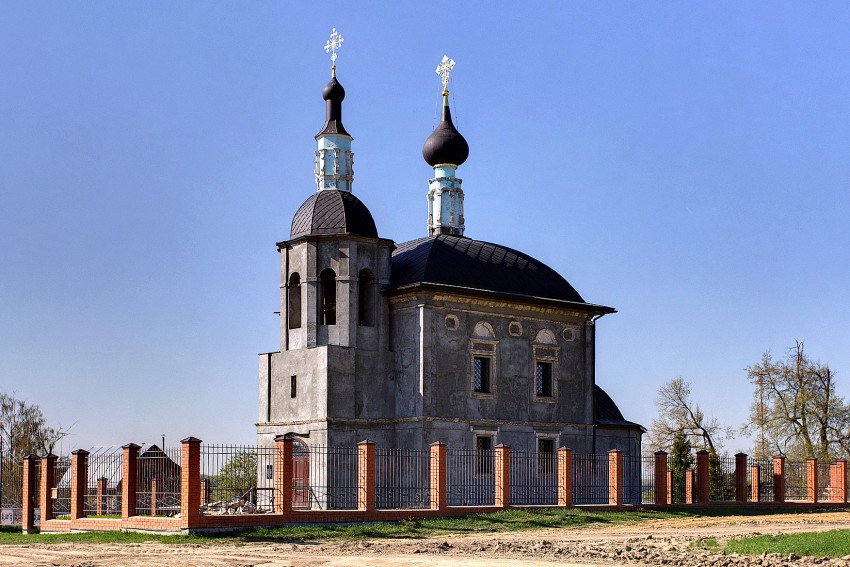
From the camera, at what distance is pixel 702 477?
116 feet

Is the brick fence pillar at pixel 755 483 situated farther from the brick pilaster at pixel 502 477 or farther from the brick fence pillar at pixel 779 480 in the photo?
the brick pilaster at pixel 502 477

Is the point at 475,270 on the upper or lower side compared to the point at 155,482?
upper

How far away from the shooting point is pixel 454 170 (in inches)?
1604

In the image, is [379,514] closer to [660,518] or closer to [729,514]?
[660,518]

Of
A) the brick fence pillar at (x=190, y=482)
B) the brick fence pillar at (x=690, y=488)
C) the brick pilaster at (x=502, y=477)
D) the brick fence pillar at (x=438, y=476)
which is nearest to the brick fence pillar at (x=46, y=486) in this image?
the brick fence pillar at (x=190, y=482)

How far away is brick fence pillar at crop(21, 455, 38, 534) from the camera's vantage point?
31.0 meters

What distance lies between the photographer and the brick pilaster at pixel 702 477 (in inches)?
1382

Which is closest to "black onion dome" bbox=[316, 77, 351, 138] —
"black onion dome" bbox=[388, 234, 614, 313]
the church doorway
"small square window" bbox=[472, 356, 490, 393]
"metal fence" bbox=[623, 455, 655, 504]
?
"black onion dome" bbox=[388, 234, 614, 313]

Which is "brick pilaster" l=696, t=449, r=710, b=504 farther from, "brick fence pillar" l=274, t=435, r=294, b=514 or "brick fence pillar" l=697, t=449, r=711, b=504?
"brick fence pillar" l=274, t=435, r=294, b=514

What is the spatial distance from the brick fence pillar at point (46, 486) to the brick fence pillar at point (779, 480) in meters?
21.2

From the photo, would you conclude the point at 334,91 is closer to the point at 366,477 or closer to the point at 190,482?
the point at 366,477

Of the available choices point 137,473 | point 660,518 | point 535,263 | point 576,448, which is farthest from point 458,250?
point 137,473

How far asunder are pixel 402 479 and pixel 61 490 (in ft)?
28.7

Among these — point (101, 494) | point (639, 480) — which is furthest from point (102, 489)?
point (639, 480)
